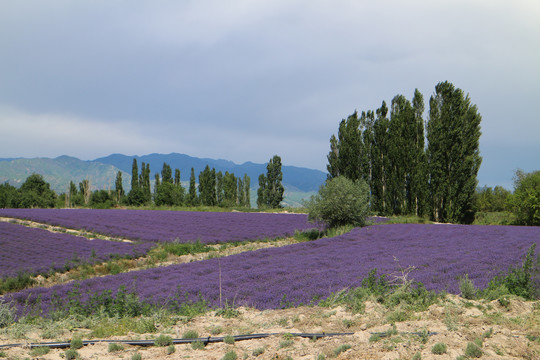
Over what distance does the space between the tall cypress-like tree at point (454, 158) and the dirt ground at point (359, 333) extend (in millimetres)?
32239

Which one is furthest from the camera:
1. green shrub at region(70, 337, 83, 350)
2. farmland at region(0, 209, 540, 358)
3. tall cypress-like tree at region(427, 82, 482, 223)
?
tall cypress-like tree at region(427, 82, 482, 223)

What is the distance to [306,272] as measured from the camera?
1140 centimetres

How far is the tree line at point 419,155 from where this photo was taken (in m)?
36.5

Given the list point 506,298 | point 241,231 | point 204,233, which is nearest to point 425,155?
point 241,231

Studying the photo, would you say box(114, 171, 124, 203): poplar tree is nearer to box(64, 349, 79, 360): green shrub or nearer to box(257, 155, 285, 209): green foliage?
box(257, 155, 285, 209): green foliage

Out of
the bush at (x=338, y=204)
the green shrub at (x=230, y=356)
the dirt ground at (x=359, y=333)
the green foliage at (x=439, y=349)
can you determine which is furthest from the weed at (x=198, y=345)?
the bush at (x=338, y=204)

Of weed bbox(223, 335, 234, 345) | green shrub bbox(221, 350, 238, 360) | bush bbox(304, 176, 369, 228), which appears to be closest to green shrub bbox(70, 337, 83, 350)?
weed bbox(223, 335, 234, 345)

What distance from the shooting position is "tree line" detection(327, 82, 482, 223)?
1438 inches

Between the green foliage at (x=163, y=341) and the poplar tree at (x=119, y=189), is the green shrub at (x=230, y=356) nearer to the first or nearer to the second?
the green foliage at (x=163, y=341)

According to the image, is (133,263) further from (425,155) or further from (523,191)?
(523,191)

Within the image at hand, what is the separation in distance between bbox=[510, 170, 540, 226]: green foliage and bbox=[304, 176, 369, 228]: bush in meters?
18.2

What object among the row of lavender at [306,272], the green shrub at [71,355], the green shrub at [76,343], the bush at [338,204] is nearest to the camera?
the green shrub at [71,355]

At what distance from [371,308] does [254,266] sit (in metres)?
6.44

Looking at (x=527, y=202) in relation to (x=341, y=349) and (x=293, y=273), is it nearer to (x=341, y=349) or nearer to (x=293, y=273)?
(x=293, y=273)
